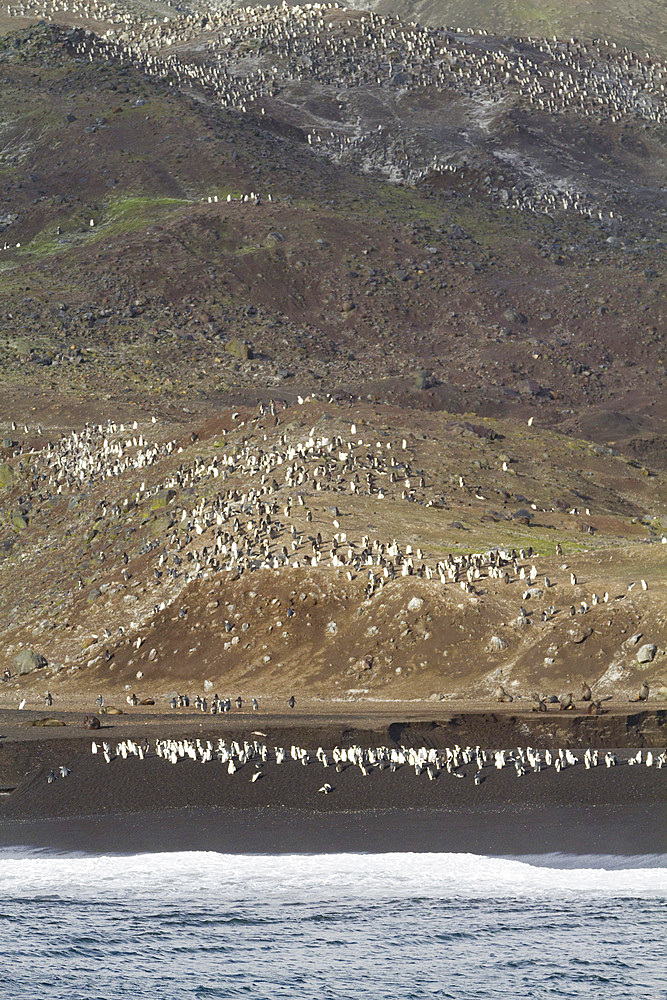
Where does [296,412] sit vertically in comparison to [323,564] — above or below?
above

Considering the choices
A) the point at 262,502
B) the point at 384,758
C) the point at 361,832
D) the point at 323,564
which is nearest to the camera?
the point at 361,832

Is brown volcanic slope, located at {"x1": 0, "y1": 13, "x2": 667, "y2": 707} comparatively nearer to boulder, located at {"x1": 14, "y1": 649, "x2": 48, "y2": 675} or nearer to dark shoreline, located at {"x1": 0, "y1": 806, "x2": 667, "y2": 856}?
boulder, located at {"x1": 14, "y1": 649, "x2": 48, "y2": 675}

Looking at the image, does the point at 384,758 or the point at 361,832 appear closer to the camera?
the point at 361,832

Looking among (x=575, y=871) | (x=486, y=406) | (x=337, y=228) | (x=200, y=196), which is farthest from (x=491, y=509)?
(x=200, y=196)

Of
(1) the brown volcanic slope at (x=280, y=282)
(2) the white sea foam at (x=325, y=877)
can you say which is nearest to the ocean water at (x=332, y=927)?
(2) the white sea foam at (x=325, y=877)

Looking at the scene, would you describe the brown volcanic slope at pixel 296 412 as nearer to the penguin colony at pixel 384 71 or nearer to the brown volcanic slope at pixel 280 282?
the brown volcanic slope at pixel 280 282

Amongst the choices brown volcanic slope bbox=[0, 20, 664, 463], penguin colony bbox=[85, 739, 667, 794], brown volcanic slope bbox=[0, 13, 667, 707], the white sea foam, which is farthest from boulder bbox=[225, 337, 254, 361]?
the white sea foam

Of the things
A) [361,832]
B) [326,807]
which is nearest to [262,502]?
[326,807]

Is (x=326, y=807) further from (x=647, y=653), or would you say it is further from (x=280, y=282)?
(x=280, y=282)
